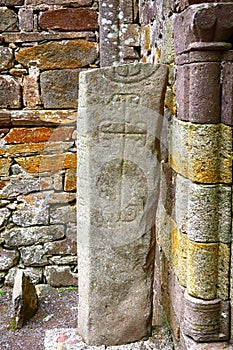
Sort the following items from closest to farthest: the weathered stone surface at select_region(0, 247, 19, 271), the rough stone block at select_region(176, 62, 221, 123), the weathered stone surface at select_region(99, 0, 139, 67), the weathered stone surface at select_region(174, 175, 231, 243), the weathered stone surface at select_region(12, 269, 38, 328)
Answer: the rough stone block at select_region(176, 62, 221, 123)
the weathered stone surface at select_region(174, 175, 231, 243)
the weathered stone surface at select_region(12, 269, 38, 328)
the weathered stone surface at select_region(99, 0, 139, 67)
the weathered stone surface at select_region(0, 247, 19, 271)

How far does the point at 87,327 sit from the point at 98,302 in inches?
7.1

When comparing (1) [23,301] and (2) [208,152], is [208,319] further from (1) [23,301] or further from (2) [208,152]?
(1) [23,301]

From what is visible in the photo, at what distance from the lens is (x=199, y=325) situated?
2385 mm

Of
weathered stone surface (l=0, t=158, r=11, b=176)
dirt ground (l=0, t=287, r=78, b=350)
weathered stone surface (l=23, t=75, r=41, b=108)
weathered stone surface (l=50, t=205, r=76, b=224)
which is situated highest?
weathered stone surface (l=23, t=75, r=41, b=108)

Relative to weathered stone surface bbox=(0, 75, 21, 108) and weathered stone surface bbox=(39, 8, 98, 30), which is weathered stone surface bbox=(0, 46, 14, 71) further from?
weathered stone surface bbox=(39, 8, 98, 30)

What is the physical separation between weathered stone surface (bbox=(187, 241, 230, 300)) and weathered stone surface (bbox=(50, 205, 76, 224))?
7.44 feet

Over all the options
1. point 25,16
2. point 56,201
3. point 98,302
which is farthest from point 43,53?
point 98,302

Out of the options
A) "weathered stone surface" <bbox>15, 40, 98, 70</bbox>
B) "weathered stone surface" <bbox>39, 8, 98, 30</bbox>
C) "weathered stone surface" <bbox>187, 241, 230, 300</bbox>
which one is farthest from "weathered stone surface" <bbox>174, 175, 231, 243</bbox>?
"weathered stone surface" <bbox>39, 8, 98, 30</bbox>

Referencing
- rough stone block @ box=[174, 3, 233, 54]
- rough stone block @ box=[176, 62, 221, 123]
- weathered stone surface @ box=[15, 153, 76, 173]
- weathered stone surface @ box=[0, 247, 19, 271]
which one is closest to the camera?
rough stone block @ box=[174, 3, 233, 54]

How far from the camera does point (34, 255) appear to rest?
457 cm

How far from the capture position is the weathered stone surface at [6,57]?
13.9 feet

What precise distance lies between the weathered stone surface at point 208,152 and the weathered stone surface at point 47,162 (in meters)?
2.22

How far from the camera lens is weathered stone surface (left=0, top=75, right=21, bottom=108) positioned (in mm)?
4285

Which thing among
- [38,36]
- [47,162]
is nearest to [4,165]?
[47,162]
